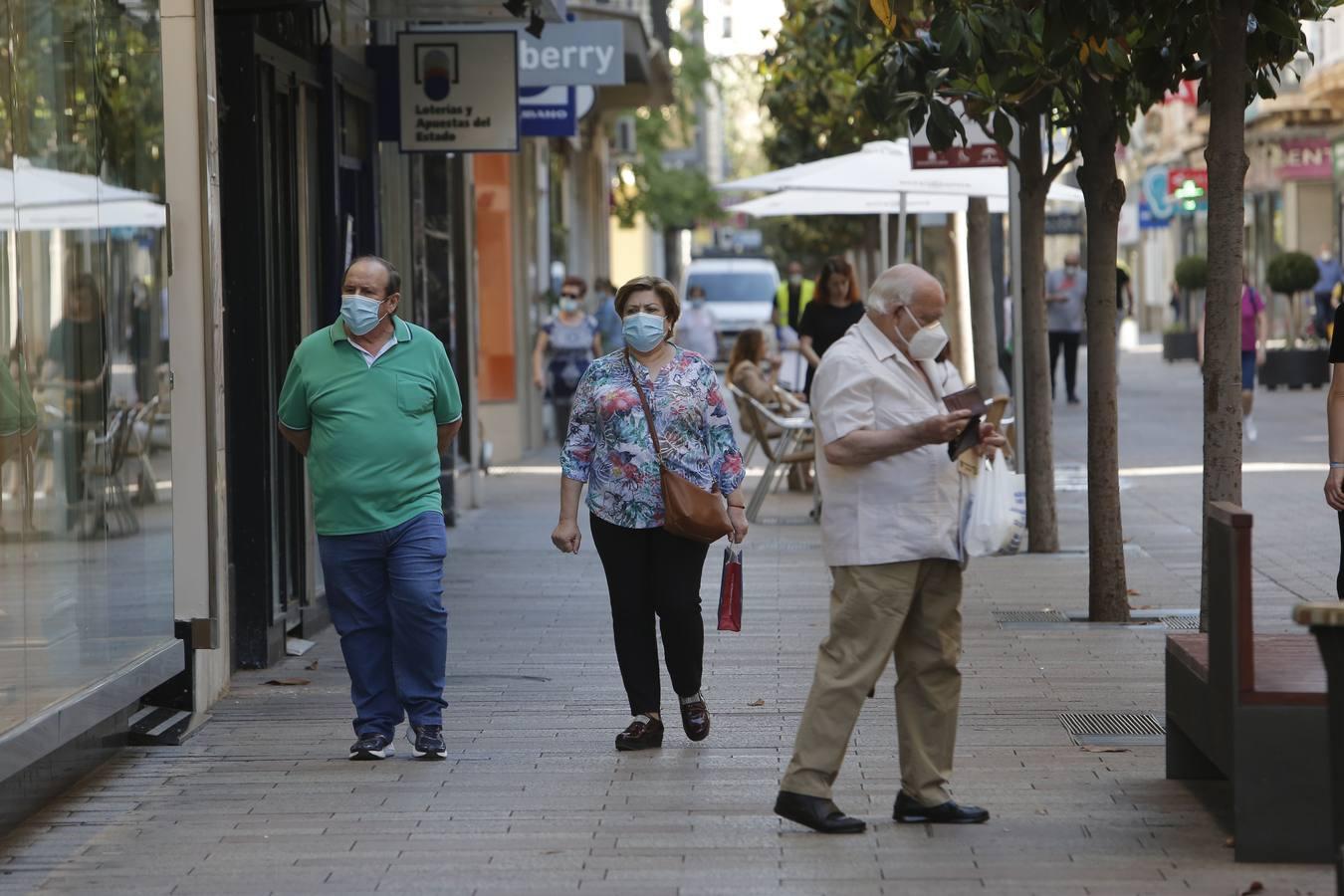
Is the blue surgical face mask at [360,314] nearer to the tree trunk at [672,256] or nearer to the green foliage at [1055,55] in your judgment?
the green foliage at [1055,55]

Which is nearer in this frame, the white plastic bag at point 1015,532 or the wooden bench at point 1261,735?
the wooden bench at point 1261,735

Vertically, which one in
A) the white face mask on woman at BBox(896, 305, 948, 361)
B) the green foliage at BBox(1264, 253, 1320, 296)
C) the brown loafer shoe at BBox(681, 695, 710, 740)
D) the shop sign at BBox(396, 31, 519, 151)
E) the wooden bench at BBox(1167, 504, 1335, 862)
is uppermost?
the shop sign at BBox(396, 31, 519, 151)

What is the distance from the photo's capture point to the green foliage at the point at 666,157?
46.2m

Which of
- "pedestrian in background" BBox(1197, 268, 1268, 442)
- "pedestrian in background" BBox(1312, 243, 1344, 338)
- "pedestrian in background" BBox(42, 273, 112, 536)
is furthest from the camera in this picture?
"pedestrian in background" BBox(1312, 243, 1344, 338)

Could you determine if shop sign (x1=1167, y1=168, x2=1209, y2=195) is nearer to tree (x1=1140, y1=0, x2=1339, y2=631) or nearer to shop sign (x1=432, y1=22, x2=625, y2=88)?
shop sign (x1=432, y1=22, x2=625, y2=88)

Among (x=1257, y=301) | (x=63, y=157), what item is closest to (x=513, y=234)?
(x=1257, y=301)

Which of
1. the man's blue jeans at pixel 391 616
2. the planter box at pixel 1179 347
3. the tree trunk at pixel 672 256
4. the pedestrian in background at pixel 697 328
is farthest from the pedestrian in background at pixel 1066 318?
the tree trunk at pixel 672 256

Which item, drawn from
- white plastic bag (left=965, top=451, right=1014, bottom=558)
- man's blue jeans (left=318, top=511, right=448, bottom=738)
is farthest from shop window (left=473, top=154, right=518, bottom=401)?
man's blue jeans (left=318, top=511, right=448, bottom=738)

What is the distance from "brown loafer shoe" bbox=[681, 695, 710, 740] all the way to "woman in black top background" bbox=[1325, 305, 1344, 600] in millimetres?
2249

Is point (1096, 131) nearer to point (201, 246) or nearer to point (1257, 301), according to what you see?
point (201, 246)

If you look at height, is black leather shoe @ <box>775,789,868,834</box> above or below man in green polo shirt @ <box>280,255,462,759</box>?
below

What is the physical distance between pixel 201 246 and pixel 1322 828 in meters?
4.72

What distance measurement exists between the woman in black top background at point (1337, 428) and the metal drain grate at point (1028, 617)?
114 inches

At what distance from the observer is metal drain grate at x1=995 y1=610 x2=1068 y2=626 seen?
10656mm
